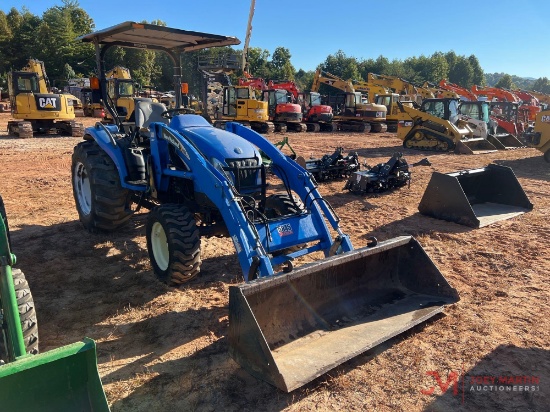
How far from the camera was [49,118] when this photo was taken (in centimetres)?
1647

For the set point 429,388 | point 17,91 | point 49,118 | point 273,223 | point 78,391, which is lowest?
point 429,388

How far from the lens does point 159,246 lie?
448cm

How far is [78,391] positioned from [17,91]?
17.5 metres

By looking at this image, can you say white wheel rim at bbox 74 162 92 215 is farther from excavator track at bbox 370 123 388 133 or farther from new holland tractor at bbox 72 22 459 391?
excavator track at bbox 370 123 388 133

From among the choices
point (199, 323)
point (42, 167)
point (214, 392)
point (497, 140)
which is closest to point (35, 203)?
point (42, 167)

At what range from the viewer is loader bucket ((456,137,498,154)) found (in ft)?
48.4

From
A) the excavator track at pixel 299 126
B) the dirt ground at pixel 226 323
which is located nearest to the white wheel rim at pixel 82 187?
the dirt ground at pixel 226 323

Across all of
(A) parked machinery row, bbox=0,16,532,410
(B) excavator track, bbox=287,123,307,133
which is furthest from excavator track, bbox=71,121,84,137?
(A) parked machinery row, bbox=0,16,532,410

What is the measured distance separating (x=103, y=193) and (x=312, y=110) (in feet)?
62.9

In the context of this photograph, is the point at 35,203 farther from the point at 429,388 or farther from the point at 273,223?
the point at 429,388

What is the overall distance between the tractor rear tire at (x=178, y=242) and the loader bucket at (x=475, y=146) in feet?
42.5

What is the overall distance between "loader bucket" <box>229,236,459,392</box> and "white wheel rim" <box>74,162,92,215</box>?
4009 millimetres

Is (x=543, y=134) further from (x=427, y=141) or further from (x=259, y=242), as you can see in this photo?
(x=259, y=242)

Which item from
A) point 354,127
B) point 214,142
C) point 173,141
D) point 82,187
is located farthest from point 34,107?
point 354,127
